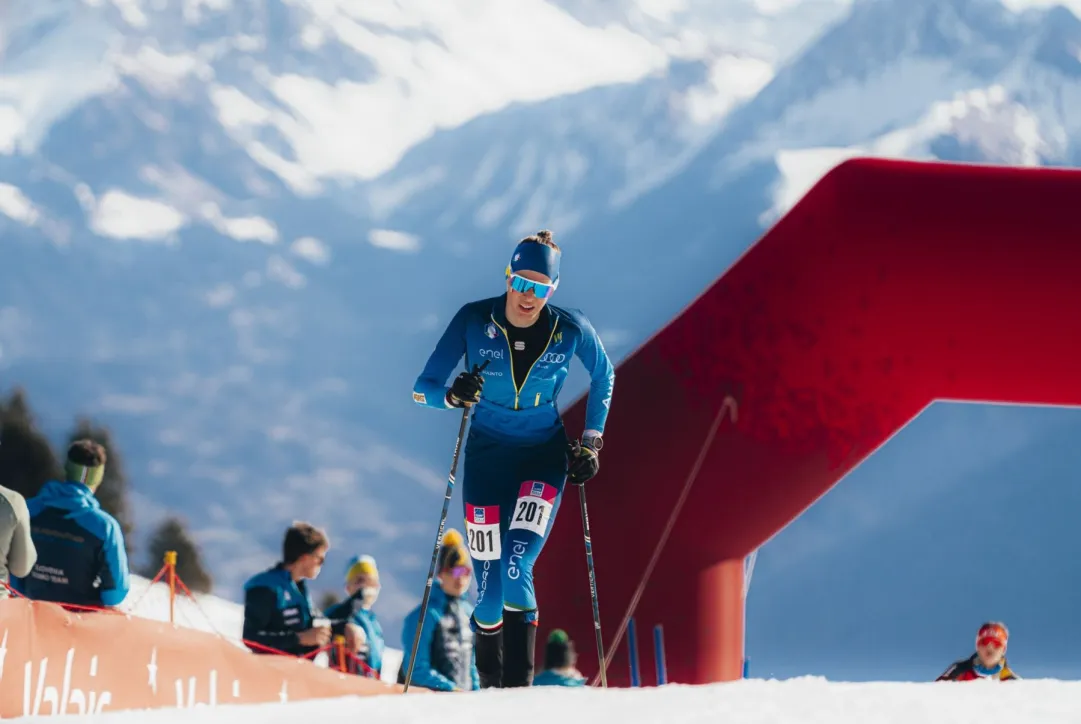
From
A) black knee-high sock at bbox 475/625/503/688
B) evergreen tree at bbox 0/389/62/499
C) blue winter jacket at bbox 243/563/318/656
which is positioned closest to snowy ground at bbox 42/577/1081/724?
black knee-high sock at bbox 475/625/503/688

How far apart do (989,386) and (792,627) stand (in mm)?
19421

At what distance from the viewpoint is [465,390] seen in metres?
4.00

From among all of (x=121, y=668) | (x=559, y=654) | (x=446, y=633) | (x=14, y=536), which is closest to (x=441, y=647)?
(x=446, y=633)

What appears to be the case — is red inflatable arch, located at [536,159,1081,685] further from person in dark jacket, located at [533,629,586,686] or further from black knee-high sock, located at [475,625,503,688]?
black knee-high sock, located at [475,625,503,688]

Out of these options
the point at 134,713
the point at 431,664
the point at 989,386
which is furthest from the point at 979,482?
the point at 134,713

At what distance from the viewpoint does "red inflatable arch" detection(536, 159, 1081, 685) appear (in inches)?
234

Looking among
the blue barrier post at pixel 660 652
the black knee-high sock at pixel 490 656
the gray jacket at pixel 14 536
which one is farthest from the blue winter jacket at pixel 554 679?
the gray jacket at pixel 14 536

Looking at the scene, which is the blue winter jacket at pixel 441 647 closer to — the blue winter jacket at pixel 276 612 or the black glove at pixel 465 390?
the blue winter jacket at pixel 276 612

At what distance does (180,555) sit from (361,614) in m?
17.6

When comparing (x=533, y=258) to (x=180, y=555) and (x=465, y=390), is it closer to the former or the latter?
(x=465, y=390)

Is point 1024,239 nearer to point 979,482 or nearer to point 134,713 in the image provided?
point 134,713

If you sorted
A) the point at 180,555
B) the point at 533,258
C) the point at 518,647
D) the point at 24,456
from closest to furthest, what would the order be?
the point at 518,647 → the point at 533,258 → the point at 180,555 → the point at 24,456

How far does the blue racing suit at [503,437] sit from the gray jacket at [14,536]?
1.30 m

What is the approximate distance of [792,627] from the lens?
24.7 metres
